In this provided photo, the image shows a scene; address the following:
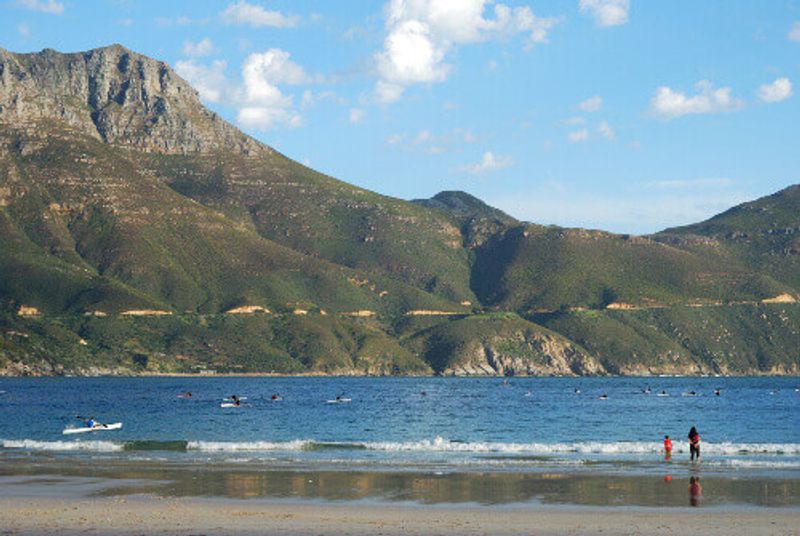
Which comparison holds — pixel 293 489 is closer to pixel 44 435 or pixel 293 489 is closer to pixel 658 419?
pixel 44 435

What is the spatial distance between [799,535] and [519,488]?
15922 mm

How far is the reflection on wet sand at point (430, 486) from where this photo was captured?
157 feet

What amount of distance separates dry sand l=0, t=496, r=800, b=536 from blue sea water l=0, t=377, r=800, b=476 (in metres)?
17.9

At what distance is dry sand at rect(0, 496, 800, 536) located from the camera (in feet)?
128

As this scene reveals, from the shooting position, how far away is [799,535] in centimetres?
3800

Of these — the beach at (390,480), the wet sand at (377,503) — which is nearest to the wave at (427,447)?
the beach at (390,480)

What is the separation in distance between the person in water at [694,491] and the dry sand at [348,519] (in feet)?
8.48

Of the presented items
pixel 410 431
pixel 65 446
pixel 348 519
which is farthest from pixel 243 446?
pixel 348 519

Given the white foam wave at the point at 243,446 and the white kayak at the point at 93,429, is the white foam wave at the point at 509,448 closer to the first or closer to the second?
the white foam wave at the point at 243,446

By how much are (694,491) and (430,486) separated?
12.0 metres

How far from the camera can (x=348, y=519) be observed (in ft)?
137

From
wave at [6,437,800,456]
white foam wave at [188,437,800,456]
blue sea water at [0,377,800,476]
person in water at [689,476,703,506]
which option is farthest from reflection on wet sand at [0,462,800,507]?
white foam wave at [188,437,800,456]

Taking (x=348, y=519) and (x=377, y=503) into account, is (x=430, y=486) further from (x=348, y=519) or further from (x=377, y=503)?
(x=348, y=519)

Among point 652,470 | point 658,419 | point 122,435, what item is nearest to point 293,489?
point 652,470
